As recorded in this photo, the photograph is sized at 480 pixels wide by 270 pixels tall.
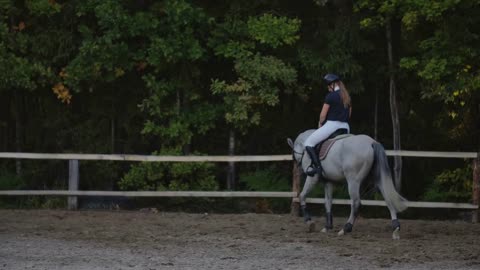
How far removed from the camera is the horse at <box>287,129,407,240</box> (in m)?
12.0

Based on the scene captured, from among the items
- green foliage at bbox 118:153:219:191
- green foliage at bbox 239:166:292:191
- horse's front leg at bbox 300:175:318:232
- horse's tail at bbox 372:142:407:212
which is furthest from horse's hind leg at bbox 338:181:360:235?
Result: green foliage at bbox 118:153:219:191

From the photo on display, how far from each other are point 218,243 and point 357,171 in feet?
7.80

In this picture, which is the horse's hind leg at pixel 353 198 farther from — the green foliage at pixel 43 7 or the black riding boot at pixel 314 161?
the green foliage at pixel 43 7

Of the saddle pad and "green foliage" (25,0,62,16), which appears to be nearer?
the saddle pad

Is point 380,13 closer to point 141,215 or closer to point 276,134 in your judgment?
point 276,134

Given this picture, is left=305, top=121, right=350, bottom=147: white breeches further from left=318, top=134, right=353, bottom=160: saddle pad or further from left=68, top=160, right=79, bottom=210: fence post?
left=68, top=160, right=79, bottom=210: fence post

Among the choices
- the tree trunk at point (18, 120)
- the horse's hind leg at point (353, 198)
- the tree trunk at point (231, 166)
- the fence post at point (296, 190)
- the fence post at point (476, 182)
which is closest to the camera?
the horse's hind leg at point (353, 198)

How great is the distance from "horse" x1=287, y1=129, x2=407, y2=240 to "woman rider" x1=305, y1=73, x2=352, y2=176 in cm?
19

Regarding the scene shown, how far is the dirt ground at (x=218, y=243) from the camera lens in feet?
31.4

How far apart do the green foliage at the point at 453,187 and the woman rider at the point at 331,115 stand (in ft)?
12.8

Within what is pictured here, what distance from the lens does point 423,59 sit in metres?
15.2

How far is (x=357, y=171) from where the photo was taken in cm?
1230

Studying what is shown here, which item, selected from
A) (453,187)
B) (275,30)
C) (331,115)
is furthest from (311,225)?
(275,30)

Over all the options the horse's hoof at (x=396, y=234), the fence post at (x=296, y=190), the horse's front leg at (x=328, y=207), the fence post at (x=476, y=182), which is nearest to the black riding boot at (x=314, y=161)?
the horse's front leg at (x=328, y=207)
